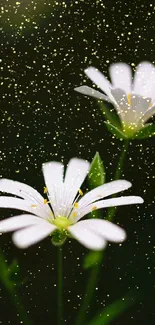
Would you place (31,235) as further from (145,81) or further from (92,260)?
(145,81)

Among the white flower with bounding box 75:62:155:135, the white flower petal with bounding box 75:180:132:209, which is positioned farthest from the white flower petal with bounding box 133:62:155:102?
the white flower petal with bounding box 75:180:132:209

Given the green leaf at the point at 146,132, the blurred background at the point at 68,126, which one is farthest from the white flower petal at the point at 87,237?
the blurred background at the point at 68,126

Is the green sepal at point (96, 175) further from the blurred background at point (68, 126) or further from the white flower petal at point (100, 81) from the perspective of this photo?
the blurred background at point (68, 126)

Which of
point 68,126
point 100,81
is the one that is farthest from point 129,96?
point 68,126

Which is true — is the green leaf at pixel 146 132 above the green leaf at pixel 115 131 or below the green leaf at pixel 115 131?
below

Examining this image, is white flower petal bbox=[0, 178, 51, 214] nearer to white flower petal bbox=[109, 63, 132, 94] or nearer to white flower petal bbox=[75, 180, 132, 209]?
white flower petal bbox=[75, 180, 132, 209]

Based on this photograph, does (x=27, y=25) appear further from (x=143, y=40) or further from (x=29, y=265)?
(x=29, y=265)
